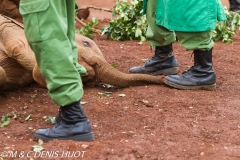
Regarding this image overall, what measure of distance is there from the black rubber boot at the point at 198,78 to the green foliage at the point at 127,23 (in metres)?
2.18

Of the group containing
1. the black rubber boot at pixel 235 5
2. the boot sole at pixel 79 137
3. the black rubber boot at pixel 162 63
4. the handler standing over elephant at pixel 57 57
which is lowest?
the black rubber boot at pixel 235 5

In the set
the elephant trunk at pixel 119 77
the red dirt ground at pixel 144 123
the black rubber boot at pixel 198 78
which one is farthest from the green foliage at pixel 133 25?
the black rubber boot at pixel 198 78

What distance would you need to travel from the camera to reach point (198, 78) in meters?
4.96

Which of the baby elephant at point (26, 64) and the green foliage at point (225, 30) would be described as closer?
the baby elephant at point (26, 64)

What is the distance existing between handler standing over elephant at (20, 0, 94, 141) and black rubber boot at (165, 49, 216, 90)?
1.61m

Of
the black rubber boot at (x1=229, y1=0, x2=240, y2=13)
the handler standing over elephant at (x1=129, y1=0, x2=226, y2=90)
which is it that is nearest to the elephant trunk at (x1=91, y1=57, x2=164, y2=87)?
the handler standing over elephant at (x1=129, y1=0, x2=226, y2=90)

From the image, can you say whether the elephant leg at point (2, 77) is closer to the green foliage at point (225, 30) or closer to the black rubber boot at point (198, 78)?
the black rubber boot at point (198, 78)

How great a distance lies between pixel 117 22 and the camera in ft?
24.2

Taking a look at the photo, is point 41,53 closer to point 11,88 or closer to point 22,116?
point 22,116

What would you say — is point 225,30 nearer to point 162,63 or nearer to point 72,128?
point 162,63

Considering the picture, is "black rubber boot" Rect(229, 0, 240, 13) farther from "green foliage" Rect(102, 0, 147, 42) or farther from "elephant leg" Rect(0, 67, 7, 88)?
"elephant leg" Rect(0, 67, 7, 88)

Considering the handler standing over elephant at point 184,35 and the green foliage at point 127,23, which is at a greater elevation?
the handler standing over elephant at point 184,35

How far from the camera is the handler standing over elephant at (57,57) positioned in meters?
3.35

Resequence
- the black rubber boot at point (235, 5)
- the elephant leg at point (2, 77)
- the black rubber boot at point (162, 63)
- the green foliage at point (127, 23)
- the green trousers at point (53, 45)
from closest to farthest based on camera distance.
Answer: the green trousers at point (53, 45) < the elephant leg at point (2, 77) < the black rubber boot at point (162, 63) < the green foliage at point (127, 23) < the black rubber boot at point (235, 5)
